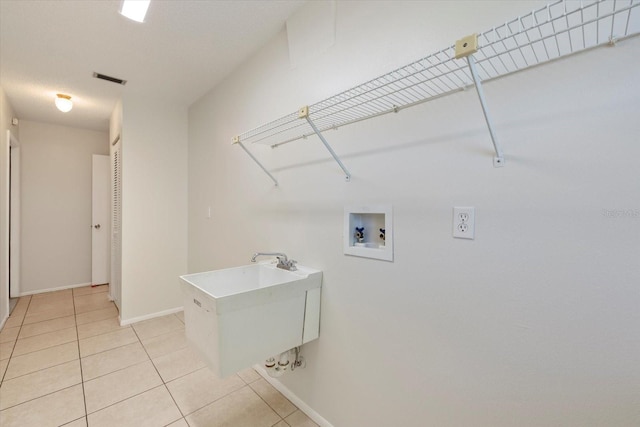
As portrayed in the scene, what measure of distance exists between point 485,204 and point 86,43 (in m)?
2.74

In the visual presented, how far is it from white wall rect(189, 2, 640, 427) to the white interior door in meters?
3.98

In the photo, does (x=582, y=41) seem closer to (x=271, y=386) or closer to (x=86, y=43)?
(x=271, y=386)

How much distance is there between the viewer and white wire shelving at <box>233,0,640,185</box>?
718mm

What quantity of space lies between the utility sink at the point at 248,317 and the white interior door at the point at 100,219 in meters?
3.73

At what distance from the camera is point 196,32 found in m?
1.90

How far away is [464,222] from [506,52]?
55cm

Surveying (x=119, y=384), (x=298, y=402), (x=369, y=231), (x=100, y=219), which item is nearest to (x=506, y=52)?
(x=369, y=231)

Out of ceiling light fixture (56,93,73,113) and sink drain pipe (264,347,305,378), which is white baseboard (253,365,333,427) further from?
ceiling light fixture (56,93,73,113)

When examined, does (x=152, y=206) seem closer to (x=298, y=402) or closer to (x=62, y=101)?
(x=62, y=101)

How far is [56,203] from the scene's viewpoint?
159 inches

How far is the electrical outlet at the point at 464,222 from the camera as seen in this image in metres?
1.01

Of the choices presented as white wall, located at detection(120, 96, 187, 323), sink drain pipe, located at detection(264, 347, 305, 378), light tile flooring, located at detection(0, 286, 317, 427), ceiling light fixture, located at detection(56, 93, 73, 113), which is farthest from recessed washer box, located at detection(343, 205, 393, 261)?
ceiling light fixture, located at detection(56, 93, 73, 113)

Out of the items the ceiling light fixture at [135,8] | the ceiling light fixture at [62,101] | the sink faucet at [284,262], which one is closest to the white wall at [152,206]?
the ceiling light fixture at [62,101]

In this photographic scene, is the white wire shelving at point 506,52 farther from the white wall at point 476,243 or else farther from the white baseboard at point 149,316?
the white baseboard at point 149,316
